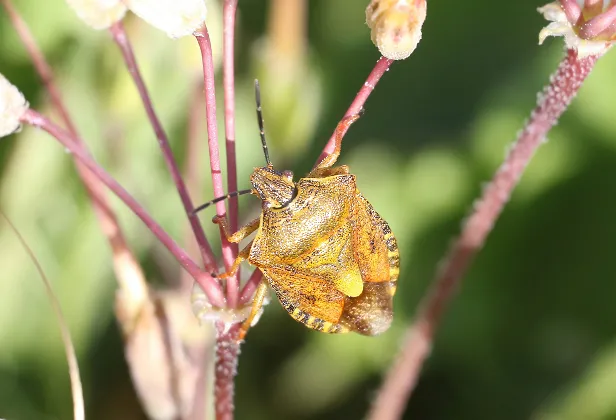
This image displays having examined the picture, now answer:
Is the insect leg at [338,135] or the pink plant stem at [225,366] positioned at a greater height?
the insect leg at [338,135]

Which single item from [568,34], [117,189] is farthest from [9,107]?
[568,34]

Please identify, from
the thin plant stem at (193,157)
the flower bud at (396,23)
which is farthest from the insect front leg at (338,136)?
the thin plant stem at (193,157)

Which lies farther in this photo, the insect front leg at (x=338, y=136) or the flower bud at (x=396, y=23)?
the insect front leg at (x=338, y=136)

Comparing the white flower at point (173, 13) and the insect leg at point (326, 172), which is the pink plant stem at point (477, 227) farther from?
the white flower at point (173, 13)

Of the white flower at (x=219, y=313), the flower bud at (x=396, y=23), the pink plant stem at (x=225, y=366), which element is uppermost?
the flower bud at (x=396, y=23)

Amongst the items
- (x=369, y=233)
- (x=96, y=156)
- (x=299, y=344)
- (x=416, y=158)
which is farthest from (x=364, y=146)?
(x=369, y=233)

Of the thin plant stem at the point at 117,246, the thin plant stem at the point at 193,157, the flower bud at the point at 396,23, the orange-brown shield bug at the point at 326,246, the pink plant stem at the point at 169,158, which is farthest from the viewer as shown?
the thin plant stem at the point at 193,157

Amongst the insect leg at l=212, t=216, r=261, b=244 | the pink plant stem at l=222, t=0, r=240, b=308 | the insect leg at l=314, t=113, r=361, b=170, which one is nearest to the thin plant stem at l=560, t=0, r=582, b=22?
the insect leg at l=314, t=113, r=361, b=170
